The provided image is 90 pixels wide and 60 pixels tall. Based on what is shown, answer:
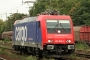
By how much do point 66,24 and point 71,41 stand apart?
1186mm

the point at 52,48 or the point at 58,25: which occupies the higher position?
the point at 58,25

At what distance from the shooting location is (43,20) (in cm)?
1688

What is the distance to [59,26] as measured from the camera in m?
16.9

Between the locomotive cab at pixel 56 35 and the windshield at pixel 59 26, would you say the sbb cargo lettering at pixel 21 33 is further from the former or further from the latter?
the windshield at pixel 59 26

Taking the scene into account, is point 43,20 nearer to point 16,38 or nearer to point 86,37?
point 16,38

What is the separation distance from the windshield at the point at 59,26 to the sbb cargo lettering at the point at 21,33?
4.14 m

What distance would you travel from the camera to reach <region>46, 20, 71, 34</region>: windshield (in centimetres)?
1668

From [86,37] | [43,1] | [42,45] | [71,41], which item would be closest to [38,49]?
[42,45]

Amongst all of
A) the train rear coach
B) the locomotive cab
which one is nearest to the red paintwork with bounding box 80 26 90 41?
the train rear coach

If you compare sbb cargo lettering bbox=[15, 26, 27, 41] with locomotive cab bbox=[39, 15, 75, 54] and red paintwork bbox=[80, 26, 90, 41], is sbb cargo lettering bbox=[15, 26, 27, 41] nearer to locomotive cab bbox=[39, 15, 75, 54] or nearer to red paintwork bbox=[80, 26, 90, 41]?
locomotive cab bbox=[39, 15, 75, 54]

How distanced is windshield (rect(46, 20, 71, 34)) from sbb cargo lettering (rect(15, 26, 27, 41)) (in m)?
4.14

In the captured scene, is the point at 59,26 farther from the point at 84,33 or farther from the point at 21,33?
the point at 84,33

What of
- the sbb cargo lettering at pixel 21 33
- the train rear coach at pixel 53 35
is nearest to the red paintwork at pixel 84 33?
the sbb cargo lettering at pixel 21 33

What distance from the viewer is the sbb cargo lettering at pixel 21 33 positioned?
2064 cm
